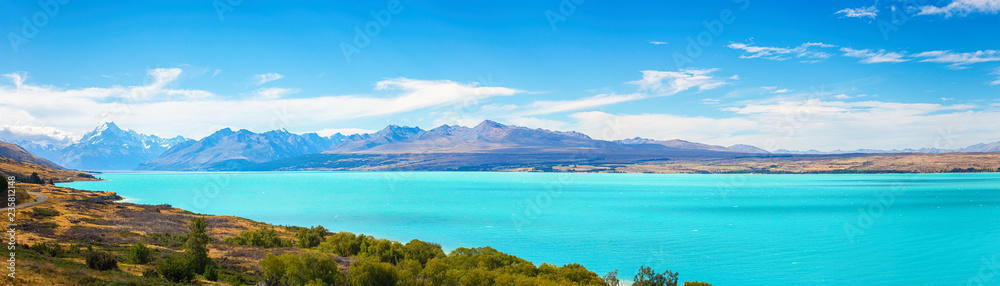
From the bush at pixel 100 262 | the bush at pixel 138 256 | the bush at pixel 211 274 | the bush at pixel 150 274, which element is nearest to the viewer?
the bush at pixel 150 274

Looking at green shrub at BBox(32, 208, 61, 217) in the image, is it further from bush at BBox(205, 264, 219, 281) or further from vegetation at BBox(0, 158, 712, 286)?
bush at BBox(205, 264, 219, 281)

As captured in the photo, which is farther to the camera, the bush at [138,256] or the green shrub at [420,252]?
the green shrub at [420,252]

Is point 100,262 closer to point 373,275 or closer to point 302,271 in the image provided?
point 302,271

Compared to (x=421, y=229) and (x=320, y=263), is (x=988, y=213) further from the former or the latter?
(x=320, y=263)

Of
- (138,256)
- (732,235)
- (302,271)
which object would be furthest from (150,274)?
(732,235)

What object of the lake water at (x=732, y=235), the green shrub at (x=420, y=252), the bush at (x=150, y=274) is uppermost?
the bush at (x=150, y=274)

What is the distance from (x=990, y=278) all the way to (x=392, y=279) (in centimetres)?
3790

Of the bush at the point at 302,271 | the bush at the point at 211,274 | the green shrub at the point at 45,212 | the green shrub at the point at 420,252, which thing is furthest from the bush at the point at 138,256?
the green shrub at the point at 45,212

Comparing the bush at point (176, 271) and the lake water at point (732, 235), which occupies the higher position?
the bush at point (176, 271)

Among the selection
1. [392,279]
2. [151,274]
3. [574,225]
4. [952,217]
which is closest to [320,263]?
[392,279]

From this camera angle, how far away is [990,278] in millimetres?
34031

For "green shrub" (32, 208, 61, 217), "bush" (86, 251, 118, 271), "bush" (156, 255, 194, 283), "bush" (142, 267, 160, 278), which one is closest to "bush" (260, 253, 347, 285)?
"bush" (156, 255, 194, 283)

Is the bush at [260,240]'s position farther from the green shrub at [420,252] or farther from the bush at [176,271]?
the bush at [176,271]

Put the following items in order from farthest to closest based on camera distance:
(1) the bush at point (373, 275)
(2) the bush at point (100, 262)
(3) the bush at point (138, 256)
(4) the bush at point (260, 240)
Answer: (4) the bush at point (260, 240) → (3) the bush at point (138, 256) → (2) the bush at point (100, 262) → (1) the bush at point (373, 275)
